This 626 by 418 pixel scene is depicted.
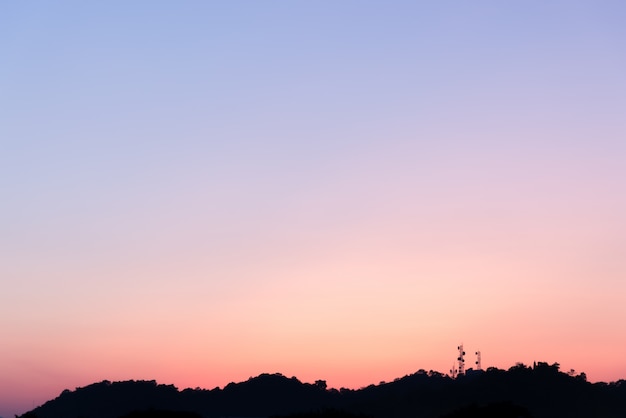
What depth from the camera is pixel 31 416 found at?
6894 centimetres

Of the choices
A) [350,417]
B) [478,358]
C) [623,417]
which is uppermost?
[478,358]

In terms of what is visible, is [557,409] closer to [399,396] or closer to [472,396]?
[472,396]

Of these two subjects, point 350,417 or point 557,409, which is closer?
point 350,417

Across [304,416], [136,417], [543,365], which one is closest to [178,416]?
[136,417]

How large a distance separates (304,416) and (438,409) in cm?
10829

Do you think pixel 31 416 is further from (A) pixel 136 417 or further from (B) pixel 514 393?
(B) pixel 514 393

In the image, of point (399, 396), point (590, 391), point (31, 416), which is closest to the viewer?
point (31, 416)

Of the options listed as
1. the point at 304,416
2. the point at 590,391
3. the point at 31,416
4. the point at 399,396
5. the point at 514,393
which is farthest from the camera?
the point at 399,396

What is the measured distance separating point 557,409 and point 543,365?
1072 cm

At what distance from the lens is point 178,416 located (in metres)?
64.2

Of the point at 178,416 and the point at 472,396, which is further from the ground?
the point at 472,396

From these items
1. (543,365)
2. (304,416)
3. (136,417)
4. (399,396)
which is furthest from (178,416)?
(399,396)

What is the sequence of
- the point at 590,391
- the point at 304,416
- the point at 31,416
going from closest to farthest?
the point at 304,416 < the point at 31,416 < the point at 590,391

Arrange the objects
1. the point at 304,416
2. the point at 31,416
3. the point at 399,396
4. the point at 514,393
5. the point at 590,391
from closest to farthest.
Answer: the point at 304,416 < the point at 31,416 < the point at 514,393 < the point at 590,391 < the point at 399,396
